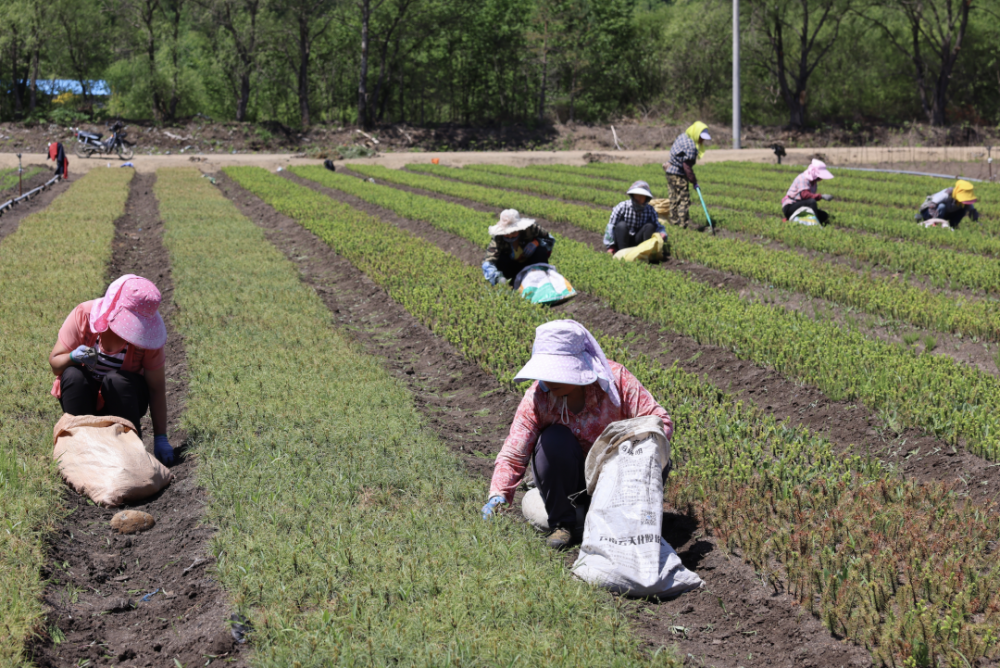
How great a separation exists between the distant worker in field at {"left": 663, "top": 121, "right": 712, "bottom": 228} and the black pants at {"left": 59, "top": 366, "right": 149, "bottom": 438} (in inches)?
364

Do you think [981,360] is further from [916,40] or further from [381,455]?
[916,40]

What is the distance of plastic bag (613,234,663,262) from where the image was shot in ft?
35.7

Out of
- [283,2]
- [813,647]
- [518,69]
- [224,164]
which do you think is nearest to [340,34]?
[283,2]

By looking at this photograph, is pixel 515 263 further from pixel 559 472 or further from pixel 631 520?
pixel 631 520

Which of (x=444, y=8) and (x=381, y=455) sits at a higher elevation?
A: (x=444, y=8)

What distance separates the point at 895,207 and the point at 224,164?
23.2 metres

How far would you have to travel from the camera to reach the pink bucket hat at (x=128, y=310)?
468 cm

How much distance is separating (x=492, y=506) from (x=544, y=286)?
5413 mm

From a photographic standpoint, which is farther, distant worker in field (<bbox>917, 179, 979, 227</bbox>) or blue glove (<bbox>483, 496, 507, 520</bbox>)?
distant worker in field (<bbox>917, 179, 979, 227</bbox>)

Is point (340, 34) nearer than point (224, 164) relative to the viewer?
No

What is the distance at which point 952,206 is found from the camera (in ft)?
45.1

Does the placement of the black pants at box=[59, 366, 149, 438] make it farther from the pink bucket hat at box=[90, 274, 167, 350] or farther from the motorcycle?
the motorcycle

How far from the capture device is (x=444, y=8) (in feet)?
141

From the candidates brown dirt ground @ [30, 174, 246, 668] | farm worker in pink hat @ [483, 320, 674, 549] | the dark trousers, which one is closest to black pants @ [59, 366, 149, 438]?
brown dirt ground @ [30, 174, 246, 668]
